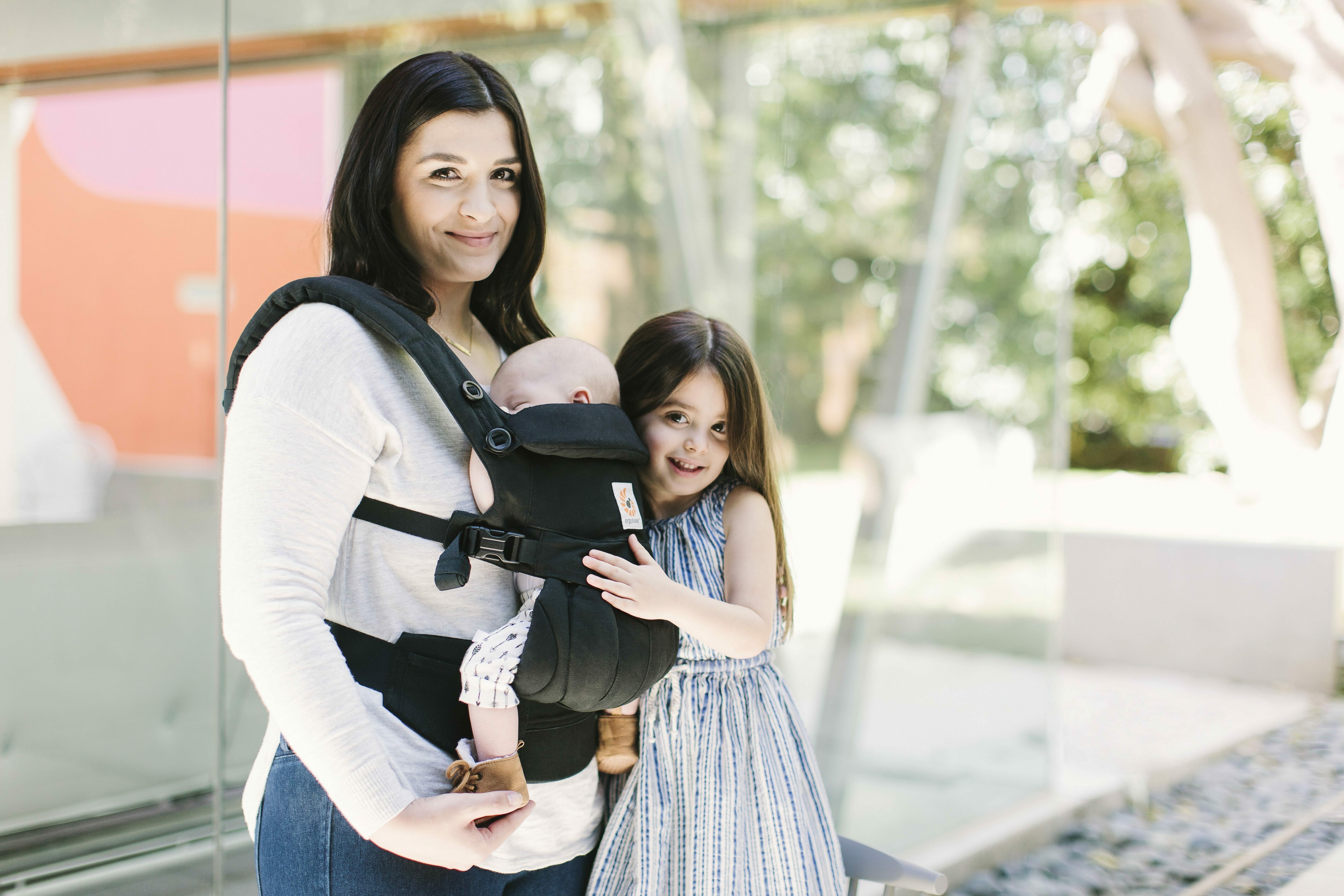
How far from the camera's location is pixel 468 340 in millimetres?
1313

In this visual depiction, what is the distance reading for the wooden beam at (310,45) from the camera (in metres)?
2.06

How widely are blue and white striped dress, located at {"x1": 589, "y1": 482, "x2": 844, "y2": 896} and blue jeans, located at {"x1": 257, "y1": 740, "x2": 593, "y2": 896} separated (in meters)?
0.24

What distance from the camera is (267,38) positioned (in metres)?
2.33

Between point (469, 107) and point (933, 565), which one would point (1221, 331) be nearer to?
point (933, 565)

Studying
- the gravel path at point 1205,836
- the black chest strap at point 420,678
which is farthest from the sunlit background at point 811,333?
the black chest strap at point 420,678

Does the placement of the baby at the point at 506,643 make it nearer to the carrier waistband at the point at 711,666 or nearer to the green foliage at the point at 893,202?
the carrier waistband at the point at 711,666

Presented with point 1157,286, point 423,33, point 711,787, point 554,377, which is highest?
point 1157,286

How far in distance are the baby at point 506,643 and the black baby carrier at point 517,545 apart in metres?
0.02

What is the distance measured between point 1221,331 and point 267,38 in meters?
4.12

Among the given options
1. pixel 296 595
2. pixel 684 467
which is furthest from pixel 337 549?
pixel 684 467

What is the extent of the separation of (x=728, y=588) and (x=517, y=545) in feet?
1.19

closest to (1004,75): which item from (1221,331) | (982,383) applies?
(982,383)

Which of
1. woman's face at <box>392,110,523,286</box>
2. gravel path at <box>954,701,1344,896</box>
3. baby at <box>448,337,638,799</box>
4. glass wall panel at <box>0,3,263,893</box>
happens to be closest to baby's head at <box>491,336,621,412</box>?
baby at <box>448,337,638,799</box>

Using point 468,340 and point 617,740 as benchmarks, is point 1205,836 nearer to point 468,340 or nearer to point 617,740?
point 617,740
